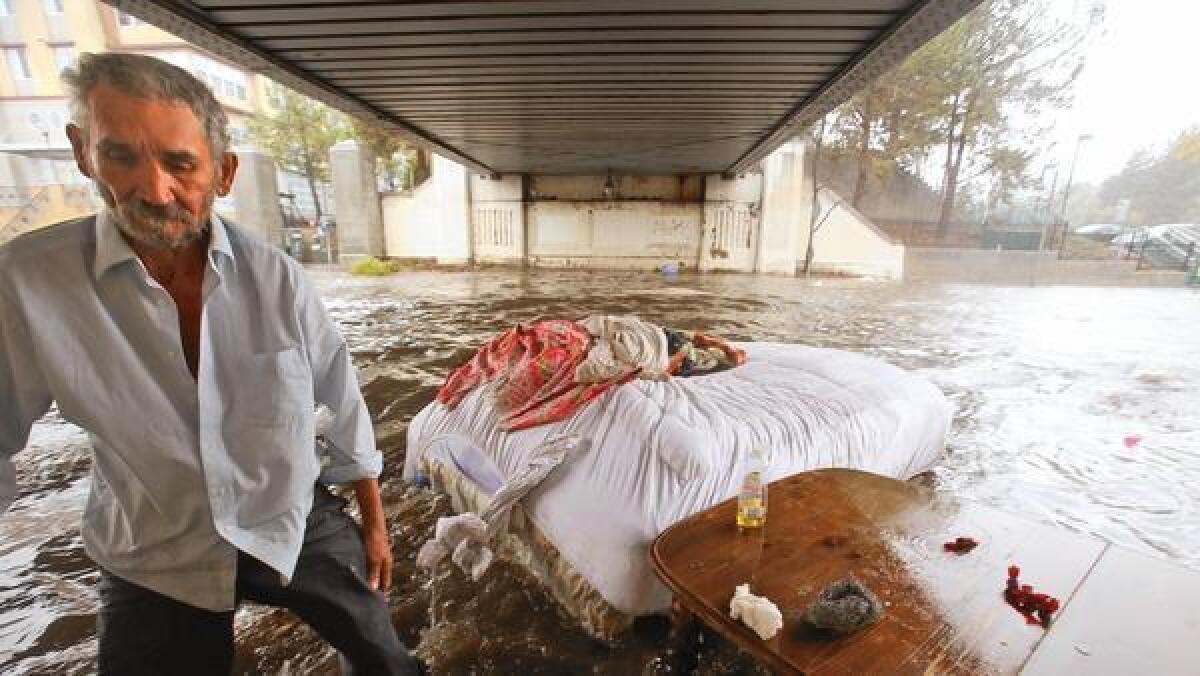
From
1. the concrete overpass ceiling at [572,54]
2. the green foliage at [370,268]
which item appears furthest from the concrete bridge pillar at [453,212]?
the concrete overpass ceiling at [572,54]

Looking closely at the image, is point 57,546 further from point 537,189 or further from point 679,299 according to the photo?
point 537,189

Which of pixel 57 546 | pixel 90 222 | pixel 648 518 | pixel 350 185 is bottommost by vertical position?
pixel 57 546

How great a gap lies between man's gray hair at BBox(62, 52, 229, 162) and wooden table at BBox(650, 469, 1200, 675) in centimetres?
177

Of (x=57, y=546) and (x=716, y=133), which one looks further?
(x=716, y=133)

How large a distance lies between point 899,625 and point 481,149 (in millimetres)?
11579

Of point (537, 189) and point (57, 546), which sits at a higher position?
point (537, 189)

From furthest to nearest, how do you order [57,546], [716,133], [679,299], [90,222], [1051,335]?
[679,299]
[716,133]
[1051,335]
[57,546]
[90,222]

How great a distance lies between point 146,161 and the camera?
1046mm

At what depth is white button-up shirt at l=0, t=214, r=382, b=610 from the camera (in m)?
1.05

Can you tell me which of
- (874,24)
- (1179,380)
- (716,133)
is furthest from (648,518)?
(716,133)

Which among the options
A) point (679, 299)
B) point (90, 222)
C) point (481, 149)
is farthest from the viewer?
point (481, 149)

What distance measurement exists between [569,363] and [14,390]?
2050 millimetres

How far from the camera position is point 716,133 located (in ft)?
29.9

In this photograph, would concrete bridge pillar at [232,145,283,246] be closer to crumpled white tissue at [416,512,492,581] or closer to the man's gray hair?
crumpled white tissue at [416,512,492,581]
